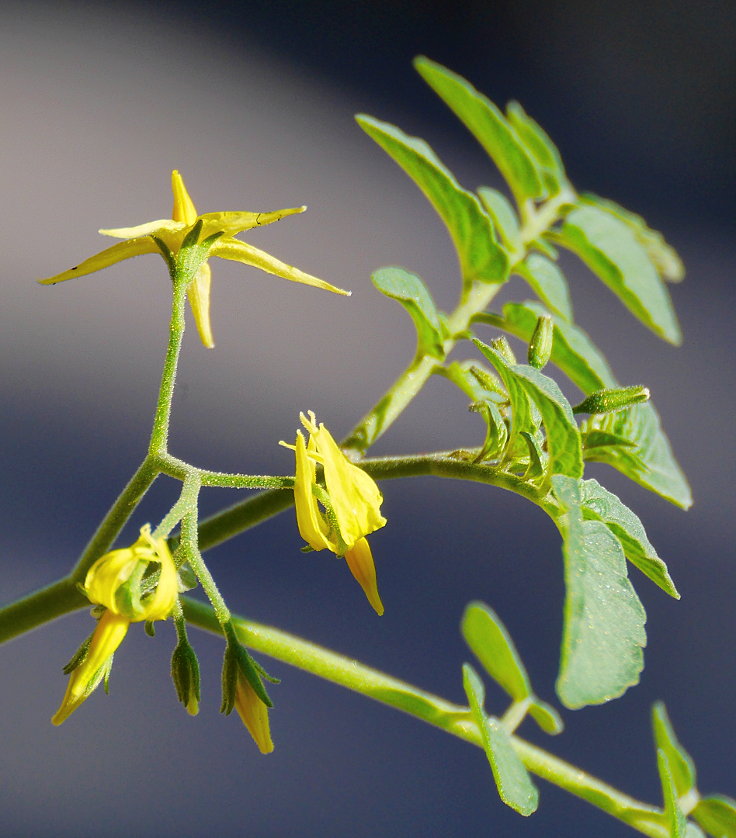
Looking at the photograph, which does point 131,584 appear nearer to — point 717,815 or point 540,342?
point 540,342

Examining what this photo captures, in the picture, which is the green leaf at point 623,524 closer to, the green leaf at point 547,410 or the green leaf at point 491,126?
the green leaf at point 547,410

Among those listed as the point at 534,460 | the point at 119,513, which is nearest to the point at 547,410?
the point at 534,460

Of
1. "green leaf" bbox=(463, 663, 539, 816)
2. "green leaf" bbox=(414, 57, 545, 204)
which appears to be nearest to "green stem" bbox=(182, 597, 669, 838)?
"green leaf" bbox=(463, 663, 539, 816)

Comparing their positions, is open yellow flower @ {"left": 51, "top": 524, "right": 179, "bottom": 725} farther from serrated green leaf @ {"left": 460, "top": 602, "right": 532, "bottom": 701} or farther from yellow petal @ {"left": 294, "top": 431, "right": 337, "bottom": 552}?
serrated green leaf @ {"left": 460, "top": 602, "right": 532, "bottom": 701}

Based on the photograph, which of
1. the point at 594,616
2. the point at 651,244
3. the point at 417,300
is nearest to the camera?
the point at 594,616

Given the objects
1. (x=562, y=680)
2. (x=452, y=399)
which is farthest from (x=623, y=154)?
(x=562, y=680)

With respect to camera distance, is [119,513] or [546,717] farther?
[546,717]
